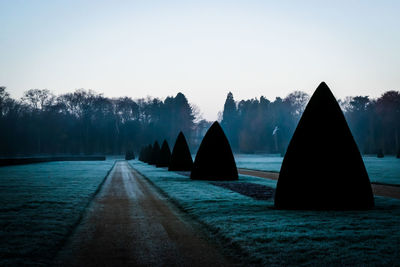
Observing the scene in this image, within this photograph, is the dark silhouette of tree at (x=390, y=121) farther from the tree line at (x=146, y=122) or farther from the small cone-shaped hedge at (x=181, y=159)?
the small cone-shaped hedge at (x=181, y=159)

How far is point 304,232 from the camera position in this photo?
8078 millimetres

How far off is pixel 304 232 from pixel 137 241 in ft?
10.8

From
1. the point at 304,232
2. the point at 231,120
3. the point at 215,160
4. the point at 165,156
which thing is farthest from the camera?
the point at 231,120

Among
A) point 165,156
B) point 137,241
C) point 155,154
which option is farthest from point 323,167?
point 155,154

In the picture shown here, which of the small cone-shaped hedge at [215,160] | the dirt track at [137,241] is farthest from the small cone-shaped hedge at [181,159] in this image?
the dirt track at [137,241]

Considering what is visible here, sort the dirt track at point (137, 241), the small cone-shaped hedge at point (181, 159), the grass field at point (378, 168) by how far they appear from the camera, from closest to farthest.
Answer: the dirt track at point (137, 241) < the grass field at point (378, 168) < the small cone-shaped hedge at point (181, 159)

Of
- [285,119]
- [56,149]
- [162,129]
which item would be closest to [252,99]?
[285,119]

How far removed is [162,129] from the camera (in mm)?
112562

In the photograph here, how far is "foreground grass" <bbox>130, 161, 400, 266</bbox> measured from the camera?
6246mm

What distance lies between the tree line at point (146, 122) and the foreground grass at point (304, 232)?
2986 inches

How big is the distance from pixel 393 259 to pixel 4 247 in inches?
253

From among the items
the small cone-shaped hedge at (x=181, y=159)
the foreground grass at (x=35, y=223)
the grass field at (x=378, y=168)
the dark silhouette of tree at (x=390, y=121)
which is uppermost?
the dark silhouette of tree at (x=390, y=121)

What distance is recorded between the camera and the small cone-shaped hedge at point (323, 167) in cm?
1139

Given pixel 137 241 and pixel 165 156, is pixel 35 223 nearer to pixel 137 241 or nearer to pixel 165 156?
pixel 137 241
